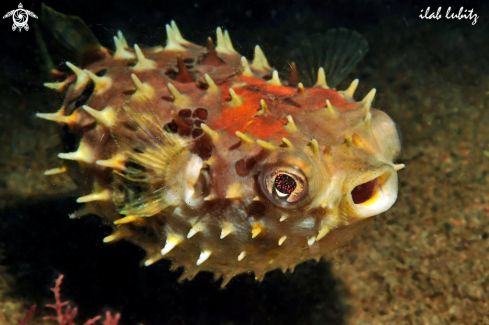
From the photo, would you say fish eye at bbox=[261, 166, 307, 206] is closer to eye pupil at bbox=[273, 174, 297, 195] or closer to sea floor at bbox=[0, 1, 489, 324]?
eye pupil at bbox=[273, 174, 297, 195]

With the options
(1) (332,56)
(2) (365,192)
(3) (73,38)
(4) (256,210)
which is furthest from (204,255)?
(3) (73,38)

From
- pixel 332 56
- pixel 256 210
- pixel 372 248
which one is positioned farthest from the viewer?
pixel 372 248

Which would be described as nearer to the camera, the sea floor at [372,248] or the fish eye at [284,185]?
the fish eye at [284,185]

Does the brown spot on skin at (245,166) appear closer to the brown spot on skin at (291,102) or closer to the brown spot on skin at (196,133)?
the brown spot on skin at (196,133)

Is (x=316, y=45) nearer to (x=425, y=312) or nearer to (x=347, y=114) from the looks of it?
(x=347, y=114)

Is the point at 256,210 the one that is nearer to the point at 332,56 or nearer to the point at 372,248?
the point at 332,56

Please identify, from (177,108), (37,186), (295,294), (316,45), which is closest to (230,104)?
(177,108)

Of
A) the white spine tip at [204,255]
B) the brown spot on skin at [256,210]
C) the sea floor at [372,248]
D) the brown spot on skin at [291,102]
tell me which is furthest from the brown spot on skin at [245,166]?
the sea floor at [372,248]

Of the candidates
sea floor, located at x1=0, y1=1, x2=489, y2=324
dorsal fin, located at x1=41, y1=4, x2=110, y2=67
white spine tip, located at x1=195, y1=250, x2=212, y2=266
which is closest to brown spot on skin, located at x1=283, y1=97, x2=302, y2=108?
white spine tip, located at x1=195, y1=250, x2=212, y2=266
